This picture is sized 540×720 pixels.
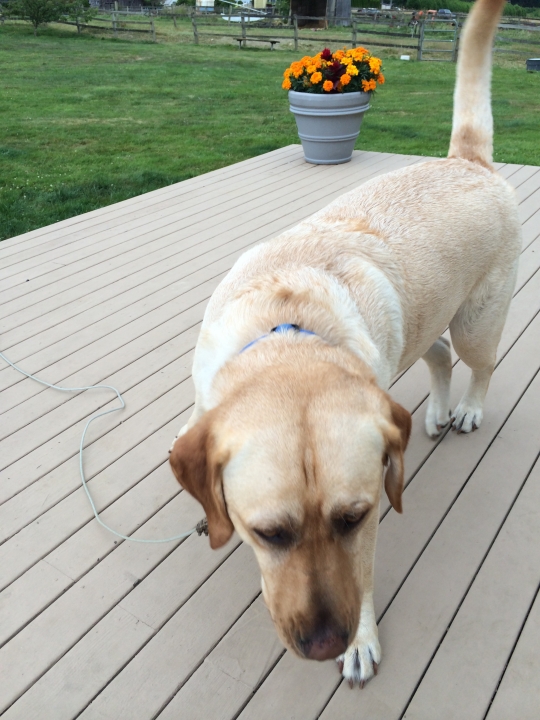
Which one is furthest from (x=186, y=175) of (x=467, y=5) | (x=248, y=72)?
(x=467, y=5)

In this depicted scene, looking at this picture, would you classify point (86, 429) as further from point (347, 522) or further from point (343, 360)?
point (347, 522)

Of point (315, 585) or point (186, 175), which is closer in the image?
point (315, 585)

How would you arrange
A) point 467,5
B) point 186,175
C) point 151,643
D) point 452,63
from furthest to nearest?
point 467,5 → point 452,63 → point 186,175 → point 151,643

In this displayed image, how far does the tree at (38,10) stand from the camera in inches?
687

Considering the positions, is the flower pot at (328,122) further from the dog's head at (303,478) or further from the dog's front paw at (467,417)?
the dog's head at (303,478)

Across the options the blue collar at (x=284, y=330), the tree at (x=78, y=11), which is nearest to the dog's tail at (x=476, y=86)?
the blue collar at (x=284, y=330)

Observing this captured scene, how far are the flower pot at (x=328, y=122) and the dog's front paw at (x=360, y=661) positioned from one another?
202 inches

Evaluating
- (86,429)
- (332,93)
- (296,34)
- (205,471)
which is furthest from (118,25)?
(205,471)

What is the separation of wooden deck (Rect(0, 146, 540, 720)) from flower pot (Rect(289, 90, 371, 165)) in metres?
3.13

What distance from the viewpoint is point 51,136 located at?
7.80 m

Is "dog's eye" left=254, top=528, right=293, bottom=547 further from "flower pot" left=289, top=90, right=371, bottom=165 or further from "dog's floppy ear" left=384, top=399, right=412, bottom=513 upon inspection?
"flower pot" left=289, top=90, right=371, bottom=165

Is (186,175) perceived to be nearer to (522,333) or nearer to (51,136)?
(51,136)

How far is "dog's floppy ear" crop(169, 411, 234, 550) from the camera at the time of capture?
4.34 ft

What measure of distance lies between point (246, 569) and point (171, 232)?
3111 mm
